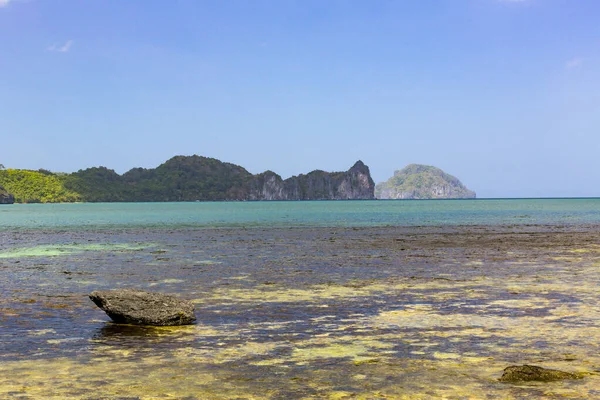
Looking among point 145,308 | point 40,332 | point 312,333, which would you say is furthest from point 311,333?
point 40,332

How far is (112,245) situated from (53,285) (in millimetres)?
28512

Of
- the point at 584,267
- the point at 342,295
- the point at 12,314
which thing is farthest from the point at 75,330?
the point at 584,267

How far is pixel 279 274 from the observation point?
3225 cm

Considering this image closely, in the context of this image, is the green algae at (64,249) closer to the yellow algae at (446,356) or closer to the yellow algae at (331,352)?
the yellow algae at (331,352)

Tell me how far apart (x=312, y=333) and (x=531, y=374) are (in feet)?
20.9

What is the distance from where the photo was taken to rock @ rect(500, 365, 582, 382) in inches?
475

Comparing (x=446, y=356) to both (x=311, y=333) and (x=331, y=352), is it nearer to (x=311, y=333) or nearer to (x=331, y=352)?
(x=331, y=352)

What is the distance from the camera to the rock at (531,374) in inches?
475

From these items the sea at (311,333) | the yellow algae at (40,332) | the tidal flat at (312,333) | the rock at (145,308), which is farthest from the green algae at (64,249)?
the yellow algae at (40,332)

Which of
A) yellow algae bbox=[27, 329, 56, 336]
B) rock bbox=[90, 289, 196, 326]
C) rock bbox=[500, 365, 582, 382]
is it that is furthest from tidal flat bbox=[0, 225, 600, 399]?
rock bbox=[90, 289, 196, 326]

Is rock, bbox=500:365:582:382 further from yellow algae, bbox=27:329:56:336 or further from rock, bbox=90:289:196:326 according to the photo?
yellow algae, bbox=27:329:56:336

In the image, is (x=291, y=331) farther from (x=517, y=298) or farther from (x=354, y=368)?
(x=517, y=298)

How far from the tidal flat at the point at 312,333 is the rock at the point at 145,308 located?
0.45m

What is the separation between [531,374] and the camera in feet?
39.8
